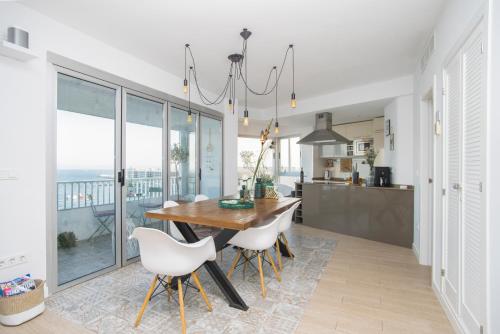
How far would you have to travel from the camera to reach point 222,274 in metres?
2.17

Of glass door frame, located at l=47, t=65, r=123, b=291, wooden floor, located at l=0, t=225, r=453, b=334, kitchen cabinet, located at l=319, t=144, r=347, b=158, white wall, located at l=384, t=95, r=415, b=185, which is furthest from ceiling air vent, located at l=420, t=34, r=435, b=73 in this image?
glass door frame, located at l=47, t=65, r=123, b=291

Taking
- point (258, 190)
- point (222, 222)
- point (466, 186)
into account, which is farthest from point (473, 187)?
point (258, 190)

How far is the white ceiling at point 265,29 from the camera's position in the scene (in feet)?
6.93

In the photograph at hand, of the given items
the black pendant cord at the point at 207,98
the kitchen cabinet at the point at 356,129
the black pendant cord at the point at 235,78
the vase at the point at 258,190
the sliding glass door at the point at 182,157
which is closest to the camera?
the black pendant cord at the point at 235,78

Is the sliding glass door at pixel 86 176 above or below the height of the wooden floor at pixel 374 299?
above

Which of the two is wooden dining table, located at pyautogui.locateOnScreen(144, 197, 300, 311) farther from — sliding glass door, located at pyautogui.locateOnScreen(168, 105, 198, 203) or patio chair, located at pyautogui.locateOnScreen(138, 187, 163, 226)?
sliding glass door, located at pyautogui.locateOnScreen(168, 105, 198, 203)

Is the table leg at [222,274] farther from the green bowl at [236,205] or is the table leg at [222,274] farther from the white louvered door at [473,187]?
the white louvered door at [473,187]

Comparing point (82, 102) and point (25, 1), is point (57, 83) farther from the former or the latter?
point (25, 1)

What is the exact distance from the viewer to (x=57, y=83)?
2377 millimetres

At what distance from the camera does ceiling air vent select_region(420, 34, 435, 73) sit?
2507mm

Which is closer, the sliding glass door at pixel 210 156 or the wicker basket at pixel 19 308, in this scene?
the wicker basket at pixel 19 308

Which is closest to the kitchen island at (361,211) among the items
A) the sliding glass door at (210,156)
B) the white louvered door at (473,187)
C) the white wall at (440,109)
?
the white wall at (440,109)

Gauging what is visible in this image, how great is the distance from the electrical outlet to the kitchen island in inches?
170

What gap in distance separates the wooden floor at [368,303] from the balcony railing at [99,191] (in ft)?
3.34
